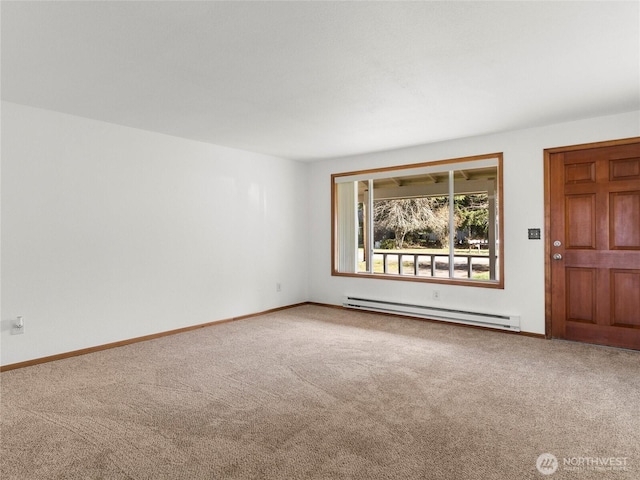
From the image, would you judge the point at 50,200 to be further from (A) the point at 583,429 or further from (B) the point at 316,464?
(A) the point at 583,429

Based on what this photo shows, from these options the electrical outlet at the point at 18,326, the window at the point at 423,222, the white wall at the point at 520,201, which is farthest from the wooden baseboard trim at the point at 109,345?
the white wall at the point at 520,201

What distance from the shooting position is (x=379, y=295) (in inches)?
223

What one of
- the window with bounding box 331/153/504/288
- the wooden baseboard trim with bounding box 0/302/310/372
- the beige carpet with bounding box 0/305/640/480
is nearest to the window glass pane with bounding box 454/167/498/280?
the window with bounding box 331/153/504/288

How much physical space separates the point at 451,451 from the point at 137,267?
363 cm

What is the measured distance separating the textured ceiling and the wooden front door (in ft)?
1.70

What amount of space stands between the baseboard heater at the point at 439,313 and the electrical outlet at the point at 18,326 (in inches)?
156

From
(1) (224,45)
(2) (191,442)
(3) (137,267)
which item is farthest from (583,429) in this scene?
(3) (137,267)

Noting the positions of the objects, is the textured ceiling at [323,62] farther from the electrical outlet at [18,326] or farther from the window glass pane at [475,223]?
the electrical outlet at [18,326]

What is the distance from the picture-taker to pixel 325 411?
2.54 m

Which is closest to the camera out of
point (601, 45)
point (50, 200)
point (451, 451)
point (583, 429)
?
point (451, 451)

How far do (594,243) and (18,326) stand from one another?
18.6 ft

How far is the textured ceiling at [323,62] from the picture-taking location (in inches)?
82.0

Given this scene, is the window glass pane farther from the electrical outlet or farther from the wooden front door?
the electrical outlet

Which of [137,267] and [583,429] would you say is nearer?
[583,429]
